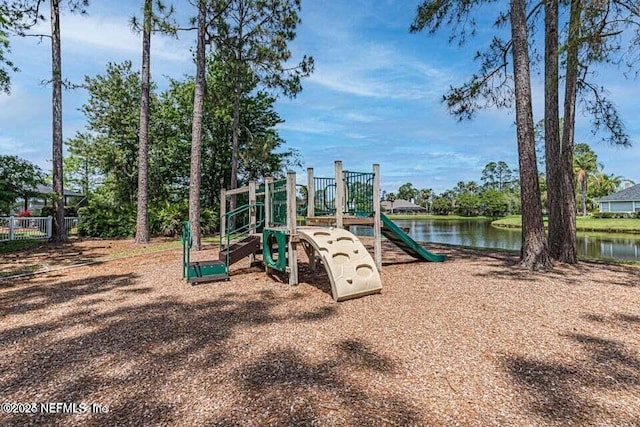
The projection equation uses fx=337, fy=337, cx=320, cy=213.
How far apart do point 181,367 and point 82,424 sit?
0.75m

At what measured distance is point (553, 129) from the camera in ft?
23.4

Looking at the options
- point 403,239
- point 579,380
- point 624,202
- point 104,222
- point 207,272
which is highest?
point 624,202

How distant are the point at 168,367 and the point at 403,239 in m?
5.46

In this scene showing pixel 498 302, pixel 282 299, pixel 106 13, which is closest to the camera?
pixel 498 302

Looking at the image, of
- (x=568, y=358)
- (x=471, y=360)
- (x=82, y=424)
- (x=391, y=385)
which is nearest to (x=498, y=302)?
(x=568, y=358)

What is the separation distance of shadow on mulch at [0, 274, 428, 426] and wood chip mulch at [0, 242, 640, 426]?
0.5 inches

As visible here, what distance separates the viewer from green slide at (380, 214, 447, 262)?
22.7ft

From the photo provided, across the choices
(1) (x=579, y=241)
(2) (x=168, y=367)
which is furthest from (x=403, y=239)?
(1) (x=579, y=241)

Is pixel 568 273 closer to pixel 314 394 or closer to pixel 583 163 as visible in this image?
pixel 314 394

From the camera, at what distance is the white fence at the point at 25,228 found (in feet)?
38.7

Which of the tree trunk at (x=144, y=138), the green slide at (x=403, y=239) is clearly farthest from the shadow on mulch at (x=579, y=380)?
the tree trunk at (x=144, y=138)

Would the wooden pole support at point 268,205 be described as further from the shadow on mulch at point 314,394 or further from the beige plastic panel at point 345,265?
the shadow on mulch at point 314,394

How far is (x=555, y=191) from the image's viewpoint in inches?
288

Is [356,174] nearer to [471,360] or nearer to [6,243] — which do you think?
[471,360]
